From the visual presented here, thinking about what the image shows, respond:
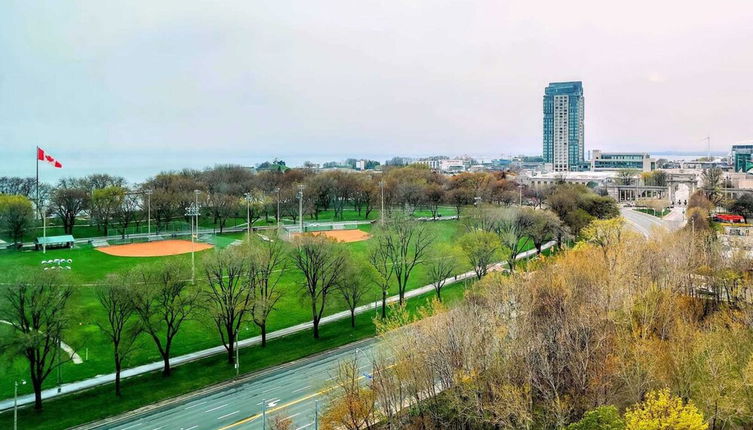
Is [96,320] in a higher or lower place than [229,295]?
lower

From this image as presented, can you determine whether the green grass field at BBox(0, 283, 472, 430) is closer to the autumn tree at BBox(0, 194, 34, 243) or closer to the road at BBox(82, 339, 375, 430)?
the road at BBox(82, 339, 375, 430)

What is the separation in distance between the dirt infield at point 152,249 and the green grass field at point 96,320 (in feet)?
11.5

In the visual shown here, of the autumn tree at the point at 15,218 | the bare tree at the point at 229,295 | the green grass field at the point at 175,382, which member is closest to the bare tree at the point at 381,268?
the green grass field at the point at 175,382

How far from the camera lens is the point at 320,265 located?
49.6m

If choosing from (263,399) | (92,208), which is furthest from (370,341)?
(92,208)

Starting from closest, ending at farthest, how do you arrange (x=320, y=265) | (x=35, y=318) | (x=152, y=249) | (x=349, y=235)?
(x=35, y=318), (x=320, y=265), (x=152, y=249), (x=349, y=235)

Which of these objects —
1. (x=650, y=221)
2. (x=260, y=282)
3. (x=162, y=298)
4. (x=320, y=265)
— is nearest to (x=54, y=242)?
(x=260, y=282)

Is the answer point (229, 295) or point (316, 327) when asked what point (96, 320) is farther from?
point (316, 327)

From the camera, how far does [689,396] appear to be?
26.5 meters

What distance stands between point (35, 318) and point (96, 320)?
11.9 m

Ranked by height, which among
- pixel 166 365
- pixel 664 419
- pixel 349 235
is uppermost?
pixel 349 235

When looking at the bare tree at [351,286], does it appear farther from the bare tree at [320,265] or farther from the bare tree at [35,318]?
the bare tree at [35,318]

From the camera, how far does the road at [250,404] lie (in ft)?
105

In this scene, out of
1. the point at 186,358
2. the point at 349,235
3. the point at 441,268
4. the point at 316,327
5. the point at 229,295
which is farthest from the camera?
the point at 349,235
